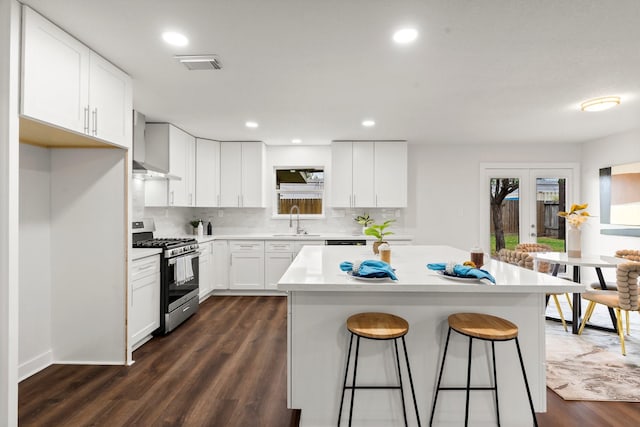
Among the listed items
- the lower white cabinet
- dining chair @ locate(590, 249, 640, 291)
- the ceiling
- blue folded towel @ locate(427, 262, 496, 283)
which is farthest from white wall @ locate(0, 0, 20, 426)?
dining chair @ locate(590, 249, 640, 291)

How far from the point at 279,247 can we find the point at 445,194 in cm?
288

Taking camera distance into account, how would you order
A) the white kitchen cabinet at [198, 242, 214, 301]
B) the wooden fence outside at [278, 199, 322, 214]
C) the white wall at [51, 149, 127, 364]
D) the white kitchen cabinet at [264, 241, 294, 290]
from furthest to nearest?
the wooden fence outside at [278, 199, 322, 214]
the white kitchen cabinet at [264, 241, 294, 290]
the white kitchen cabinet at [198, 242, 214, 301]
the white wall at [51, 149, 127, 364]

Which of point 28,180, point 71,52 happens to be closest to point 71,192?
point 28,180

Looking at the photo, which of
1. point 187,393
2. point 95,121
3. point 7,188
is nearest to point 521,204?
point 187,393

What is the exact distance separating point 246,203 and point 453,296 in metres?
4.00

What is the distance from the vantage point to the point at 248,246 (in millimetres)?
5180

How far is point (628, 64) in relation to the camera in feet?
8.63

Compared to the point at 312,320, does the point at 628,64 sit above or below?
above

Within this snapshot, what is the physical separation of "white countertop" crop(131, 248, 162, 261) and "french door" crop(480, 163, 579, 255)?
4.85m

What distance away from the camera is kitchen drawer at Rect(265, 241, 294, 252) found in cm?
514

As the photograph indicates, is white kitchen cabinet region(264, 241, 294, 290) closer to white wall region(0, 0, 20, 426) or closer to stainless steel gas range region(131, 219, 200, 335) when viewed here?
stainless steel gas range region(131, 219, 200, 335)

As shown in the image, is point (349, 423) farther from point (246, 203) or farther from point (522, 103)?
point (246, 203)

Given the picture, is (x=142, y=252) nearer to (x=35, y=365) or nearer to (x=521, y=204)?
(x=35, y=365)

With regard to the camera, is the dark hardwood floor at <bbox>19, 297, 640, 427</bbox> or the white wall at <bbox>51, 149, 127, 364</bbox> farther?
the white wall at <bbox>51, 149, 127, 364</bbox>
